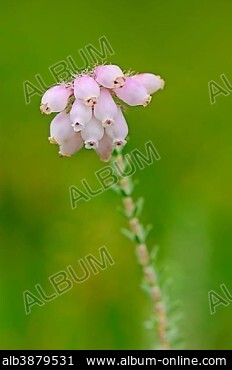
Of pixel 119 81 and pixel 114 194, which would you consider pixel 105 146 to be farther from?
pixel 114 194

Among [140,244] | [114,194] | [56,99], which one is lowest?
A: [140,244]

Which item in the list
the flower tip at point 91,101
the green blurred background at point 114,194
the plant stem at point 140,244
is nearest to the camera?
the flower tip at point 91,101

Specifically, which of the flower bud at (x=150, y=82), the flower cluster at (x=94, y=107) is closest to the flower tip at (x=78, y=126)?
the flower cluster at (x=94, y=107)

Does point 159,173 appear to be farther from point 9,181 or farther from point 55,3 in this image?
point 55,3

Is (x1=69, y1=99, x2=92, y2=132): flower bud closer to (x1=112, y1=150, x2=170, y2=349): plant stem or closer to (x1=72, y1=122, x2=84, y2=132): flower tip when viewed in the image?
(x1=72, y1=122, x2=84, y2=132): flower tip

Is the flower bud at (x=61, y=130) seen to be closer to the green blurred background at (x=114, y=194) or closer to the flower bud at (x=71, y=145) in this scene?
the flower bud at (x=71, y=145)

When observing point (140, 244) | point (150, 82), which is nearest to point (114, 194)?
→ point (140, 244)
